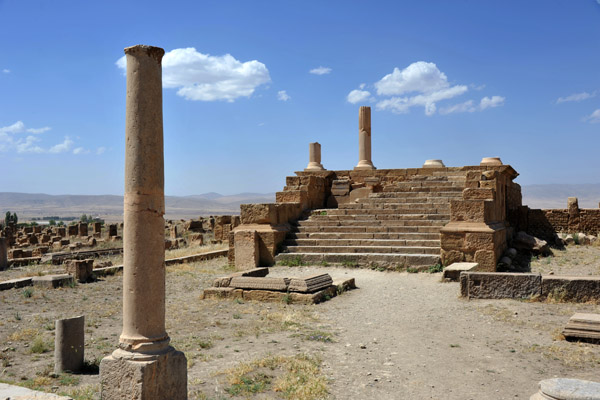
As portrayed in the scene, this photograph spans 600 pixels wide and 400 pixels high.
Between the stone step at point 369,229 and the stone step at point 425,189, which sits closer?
the stone step at point 369,229

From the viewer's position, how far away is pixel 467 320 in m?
7.55

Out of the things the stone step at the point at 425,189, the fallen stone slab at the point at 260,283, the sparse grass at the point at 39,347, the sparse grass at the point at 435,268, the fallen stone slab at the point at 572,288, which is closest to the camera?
the sparse grass at the point at 39,347

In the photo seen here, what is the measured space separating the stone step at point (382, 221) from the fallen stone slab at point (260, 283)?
210 inches

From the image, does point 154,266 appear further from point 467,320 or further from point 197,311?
point 467,320

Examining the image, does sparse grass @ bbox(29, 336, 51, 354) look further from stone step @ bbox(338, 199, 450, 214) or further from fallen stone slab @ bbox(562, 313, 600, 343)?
stone step @ bbox(338, 199, 450, 214)

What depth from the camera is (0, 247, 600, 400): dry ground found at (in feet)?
16.9

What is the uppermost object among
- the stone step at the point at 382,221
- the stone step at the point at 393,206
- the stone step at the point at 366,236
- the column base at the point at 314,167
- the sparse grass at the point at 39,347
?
the column base at the point at 314,167

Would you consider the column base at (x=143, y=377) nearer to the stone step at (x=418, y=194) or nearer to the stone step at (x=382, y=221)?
the stone step at (x=382, y=221)

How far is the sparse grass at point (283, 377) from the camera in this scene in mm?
4906

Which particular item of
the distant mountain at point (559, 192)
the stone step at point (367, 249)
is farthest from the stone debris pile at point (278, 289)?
the distant mountain at point (559, 192)

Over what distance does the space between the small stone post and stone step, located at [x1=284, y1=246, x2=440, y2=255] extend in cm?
795

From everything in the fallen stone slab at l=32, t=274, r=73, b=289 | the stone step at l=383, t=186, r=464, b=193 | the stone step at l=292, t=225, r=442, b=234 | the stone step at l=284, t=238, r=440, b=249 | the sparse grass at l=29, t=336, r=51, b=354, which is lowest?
the sparse grass at l=29, t=336, r=51, b=354

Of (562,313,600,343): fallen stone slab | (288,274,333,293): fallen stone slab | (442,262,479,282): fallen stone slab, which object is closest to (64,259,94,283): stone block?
(288,274,333,293): fallen stone slab

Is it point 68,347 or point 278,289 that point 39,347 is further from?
point 278,289
